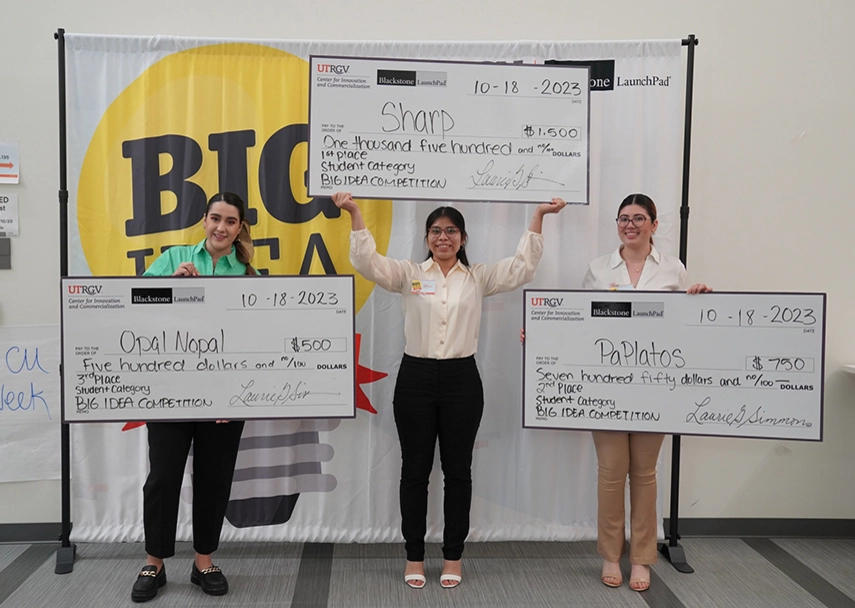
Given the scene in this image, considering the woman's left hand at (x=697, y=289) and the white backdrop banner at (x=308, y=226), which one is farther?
the white backdrop banner at (x=308, y=226)

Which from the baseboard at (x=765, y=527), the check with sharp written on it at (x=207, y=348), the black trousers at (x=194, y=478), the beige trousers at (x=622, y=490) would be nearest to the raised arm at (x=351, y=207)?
the check with sharp written on it at (x=207, y=348)

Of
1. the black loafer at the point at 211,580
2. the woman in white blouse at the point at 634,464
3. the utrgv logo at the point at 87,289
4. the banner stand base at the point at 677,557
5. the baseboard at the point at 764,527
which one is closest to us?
the utrgv logo at the point at 87,289

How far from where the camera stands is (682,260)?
8.83 ft

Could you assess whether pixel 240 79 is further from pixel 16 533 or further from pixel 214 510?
pixel 16 533

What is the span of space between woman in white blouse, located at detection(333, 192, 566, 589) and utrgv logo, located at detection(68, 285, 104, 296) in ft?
3.32

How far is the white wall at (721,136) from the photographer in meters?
2.77

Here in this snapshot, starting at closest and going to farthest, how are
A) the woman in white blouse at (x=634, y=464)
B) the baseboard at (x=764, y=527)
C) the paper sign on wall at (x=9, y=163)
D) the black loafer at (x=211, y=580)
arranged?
1. the black loafer at (x=211, y=580)
2. the woman in white blouse at (x=634, y=464)
3. the paper sign on wall at (x=9, y=163)
4. the baseboard at (x=764, y=527)

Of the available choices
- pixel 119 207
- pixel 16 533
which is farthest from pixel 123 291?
pixel 16 533

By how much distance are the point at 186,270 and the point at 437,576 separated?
1722 millimetres

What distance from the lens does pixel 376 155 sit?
243 centimetres

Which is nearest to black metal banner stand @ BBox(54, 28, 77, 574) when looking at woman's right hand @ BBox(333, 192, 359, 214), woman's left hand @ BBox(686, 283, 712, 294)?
woman's right hand @ BBox(333, 192, 359, 214)
